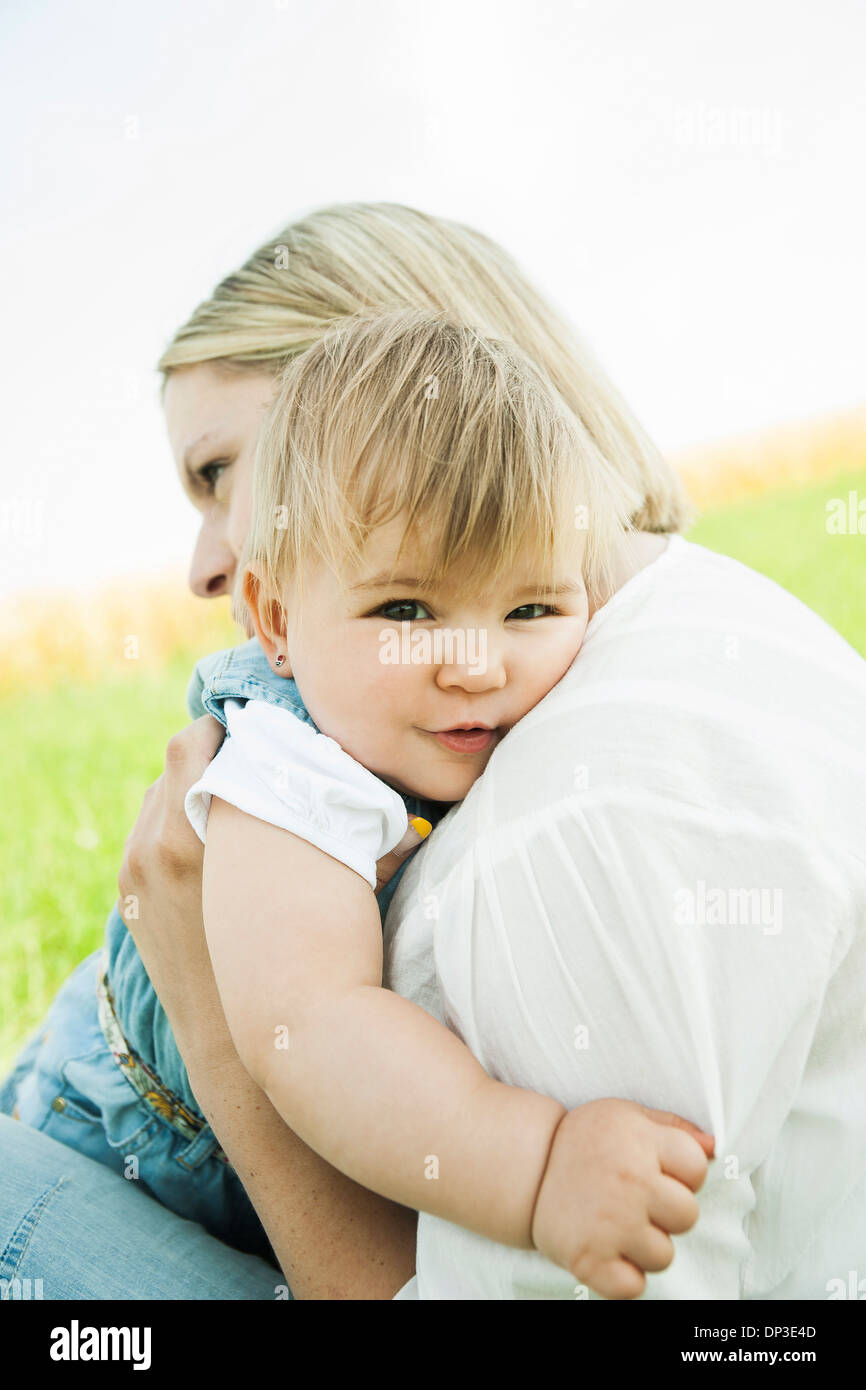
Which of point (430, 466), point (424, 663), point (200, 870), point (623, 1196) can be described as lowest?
point (623, 1196)

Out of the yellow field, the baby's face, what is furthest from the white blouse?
the yellow field

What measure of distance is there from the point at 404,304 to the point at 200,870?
2.69ft

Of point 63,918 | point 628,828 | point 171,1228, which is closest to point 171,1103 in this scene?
point 171,1228

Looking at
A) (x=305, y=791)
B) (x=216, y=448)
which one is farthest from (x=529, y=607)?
(x=216, y=448)

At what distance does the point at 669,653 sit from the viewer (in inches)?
38.5

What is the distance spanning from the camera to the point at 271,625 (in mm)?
1231

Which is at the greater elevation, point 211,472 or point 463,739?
point 211,472

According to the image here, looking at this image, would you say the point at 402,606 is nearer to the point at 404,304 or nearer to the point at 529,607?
the point at 529,607

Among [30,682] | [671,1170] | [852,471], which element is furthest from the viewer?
[852,471]

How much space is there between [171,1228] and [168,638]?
4.51m

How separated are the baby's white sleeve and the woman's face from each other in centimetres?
55

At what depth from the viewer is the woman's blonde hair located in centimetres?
149

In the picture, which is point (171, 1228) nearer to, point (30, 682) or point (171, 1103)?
point (171, 1103)

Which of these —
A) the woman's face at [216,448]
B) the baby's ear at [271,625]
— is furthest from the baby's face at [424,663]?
the woman's face at [216,448]
